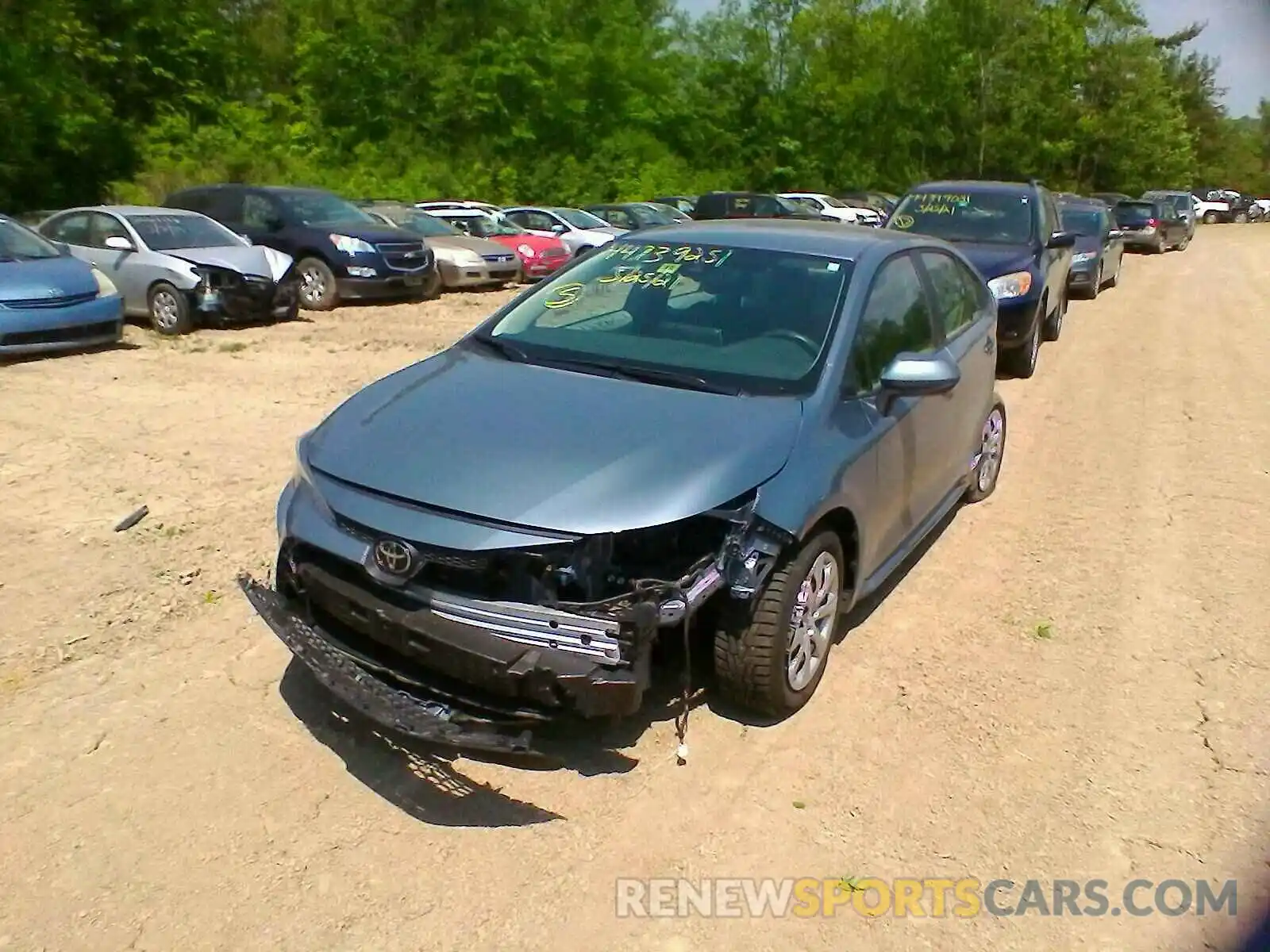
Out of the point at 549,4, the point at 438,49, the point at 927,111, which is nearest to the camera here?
the point at 438,49

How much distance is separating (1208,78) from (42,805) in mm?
72410

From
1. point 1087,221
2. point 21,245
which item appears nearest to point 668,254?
point 21,245

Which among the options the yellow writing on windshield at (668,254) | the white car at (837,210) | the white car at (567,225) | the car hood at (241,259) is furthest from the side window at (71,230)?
the white car at (837,210)

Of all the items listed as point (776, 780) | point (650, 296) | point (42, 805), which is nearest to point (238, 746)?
point (42, 805)

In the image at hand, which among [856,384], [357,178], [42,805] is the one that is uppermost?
[856,384]

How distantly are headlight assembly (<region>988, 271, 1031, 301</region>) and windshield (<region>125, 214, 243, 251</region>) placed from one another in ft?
28.4

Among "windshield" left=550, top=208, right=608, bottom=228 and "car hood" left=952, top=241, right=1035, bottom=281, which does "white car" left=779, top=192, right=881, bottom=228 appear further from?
"car hood" left=952, top=241, right=1035, bottom=281

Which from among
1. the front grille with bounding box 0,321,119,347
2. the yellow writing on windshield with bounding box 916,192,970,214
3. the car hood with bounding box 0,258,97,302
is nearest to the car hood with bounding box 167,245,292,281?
the car hood with bounding box 0,258,97,302

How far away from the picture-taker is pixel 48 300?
10031mm

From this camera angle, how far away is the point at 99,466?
663 cm

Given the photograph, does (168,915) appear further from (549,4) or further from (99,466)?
(549,4)

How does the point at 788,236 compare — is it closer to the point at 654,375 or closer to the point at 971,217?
the point at 654,375

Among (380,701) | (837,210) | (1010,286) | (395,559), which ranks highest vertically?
(395,559)

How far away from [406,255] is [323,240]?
1135mm
